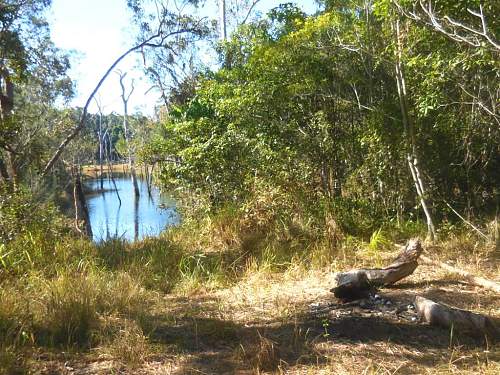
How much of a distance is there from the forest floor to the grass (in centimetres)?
1

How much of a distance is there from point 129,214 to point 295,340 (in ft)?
89.2

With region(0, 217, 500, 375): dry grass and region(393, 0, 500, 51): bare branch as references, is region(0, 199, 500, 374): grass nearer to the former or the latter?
region(0, 217, 500, 375): dry grass

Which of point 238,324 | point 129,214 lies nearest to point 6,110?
point 238,324

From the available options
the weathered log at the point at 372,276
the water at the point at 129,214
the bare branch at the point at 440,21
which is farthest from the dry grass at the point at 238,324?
the water at the point at 129,214

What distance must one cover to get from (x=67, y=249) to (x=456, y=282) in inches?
183

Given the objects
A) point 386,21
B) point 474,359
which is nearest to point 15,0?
point 386,21

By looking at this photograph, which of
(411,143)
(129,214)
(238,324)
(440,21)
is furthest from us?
(129,214)

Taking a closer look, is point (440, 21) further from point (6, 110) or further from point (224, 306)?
point (6, 110)

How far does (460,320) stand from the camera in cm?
371

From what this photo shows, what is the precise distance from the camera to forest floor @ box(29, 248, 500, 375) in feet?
10.8

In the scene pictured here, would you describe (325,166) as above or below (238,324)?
above

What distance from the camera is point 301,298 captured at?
473cm

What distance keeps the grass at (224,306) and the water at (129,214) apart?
1195mm

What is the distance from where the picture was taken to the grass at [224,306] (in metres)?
3.37
